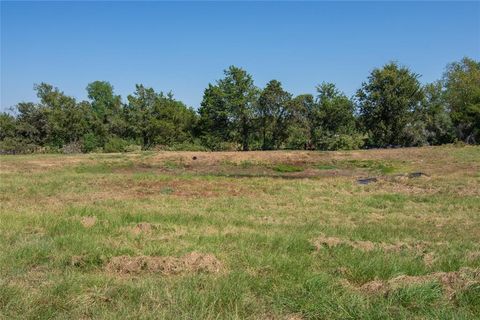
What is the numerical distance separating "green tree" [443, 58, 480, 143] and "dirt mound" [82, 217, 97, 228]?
4643cm

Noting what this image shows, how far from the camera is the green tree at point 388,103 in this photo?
45000mm

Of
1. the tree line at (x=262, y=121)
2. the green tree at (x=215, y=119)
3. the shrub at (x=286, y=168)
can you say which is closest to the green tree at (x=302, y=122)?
the tree line at (x=262, y=121)

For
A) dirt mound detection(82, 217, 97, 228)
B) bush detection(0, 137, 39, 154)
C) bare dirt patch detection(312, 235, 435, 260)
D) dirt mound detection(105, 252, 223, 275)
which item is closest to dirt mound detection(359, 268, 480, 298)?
bare dirt patch detection(312, 235, 435, 260)

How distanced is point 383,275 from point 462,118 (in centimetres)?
4961

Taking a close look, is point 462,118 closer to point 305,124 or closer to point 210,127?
point 305,124

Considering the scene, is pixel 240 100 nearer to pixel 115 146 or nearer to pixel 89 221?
pixel 115 146

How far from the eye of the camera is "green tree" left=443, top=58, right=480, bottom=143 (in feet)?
161

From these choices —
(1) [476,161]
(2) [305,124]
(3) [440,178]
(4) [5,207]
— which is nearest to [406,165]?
(1) [476,161]

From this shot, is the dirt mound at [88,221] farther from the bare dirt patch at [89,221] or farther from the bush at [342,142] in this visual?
the bush at [342,142]

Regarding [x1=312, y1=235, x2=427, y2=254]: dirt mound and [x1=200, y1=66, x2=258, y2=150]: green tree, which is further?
[x1=200, y1=66, x2=258, y2=150]: green tree

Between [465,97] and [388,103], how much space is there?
1423 centimetres

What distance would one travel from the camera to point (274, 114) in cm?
4894

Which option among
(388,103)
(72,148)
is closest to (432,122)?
(388,103)

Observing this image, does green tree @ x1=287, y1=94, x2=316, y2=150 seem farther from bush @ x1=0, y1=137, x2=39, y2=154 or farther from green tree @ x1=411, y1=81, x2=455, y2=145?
bush @ x1=0, y1=137, x2=39, y2=154
